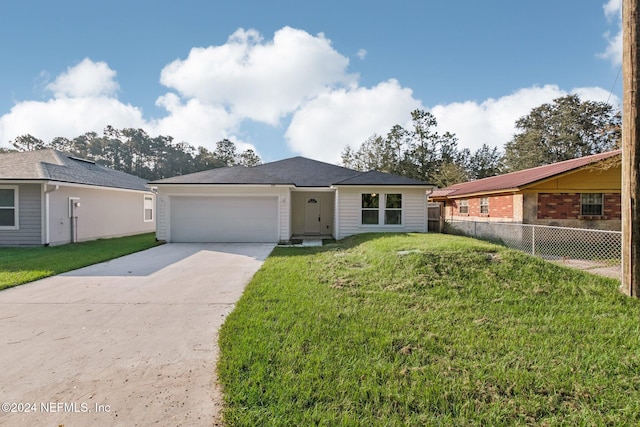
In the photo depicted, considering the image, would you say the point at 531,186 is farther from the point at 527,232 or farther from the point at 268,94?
the point at 268,94

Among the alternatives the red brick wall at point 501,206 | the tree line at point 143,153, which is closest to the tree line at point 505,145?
the red brick wall at point 501,206

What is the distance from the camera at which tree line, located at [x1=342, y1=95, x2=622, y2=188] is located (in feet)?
102

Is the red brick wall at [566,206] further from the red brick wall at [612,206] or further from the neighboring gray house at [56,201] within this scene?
the neighboring gray house at [56,201]

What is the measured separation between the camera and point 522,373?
2.87 m

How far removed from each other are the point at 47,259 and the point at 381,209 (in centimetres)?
1164

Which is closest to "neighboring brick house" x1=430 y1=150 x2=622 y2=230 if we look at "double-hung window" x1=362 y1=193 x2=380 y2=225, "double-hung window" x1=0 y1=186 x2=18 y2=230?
"double-hung window" x1=362 y1=193 x2=380 y2=225

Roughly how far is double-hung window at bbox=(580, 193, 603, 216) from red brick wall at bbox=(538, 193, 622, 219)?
166mm

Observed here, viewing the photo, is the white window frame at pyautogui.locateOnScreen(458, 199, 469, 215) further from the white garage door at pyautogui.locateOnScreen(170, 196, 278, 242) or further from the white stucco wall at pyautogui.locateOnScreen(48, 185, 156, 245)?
the white stucco wall at pyautogui.locateOnScreen(48, 185, 156, 245)

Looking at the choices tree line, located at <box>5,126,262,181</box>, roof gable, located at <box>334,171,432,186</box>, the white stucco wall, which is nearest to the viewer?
the white stucco wall

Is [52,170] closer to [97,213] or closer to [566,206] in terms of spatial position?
[97,213]

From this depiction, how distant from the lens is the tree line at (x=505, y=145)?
31.1 m

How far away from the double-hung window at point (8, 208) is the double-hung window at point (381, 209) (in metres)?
13.5

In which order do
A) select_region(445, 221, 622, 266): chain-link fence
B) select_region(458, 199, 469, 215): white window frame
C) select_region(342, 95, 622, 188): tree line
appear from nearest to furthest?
select_region(445, 221, 622, 266): chain-link fence, select_region(458, 199, 469, 215): white window frame, select_region(342, 95, 622, 188): tree line

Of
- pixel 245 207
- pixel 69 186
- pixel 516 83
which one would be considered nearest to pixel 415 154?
pixel 516 83
